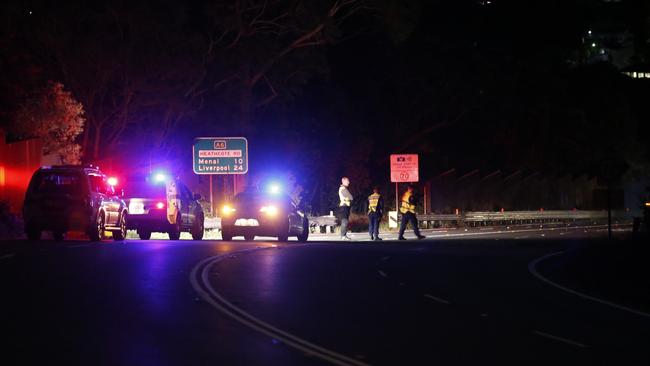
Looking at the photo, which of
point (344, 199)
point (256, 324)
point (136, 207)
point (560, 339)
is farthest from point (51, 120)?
point (560, 339)

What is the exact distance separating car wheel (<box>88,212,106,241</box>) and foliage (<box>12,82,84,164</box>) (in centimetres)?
1236

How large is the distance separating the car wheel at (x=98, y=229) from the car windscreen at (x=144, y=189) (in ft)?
11.4

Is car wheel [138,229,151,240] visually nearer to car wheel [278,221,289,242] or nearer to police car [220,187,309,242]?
police car [220,187,309,242]

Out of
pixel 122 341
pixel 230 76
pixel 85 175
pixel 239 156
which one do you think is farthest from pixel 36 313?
pixel 230 76

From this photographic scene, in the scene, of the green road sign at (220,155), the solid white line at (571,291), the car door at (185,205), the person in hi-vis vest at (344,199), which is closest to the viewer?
the solid white line at (571,291)

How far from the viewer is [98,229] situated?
3100 centimetres

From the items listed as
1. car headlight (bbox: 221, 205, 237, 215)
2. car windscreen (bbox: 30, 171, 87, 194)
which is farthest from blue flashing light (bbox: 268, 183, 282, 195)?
car windscreen (bbox: 30, 171, 87, 194)

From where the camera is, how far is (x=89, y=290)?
18.3 metres

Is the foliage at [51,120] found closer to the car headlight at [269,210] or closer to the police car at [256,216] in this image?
the police car at [256,216]

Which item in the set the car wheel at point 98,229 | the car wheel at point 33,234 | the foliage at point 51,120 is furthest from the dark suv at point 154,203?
the foliage at point 51,120

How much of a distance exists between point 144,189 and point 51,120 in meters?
9.33

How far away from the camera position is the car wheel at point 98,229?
3067 cm

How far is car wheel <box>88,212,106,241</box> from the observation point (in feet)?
101

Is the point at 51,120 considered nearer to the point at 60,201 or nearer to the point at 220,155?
the point at 220,155
